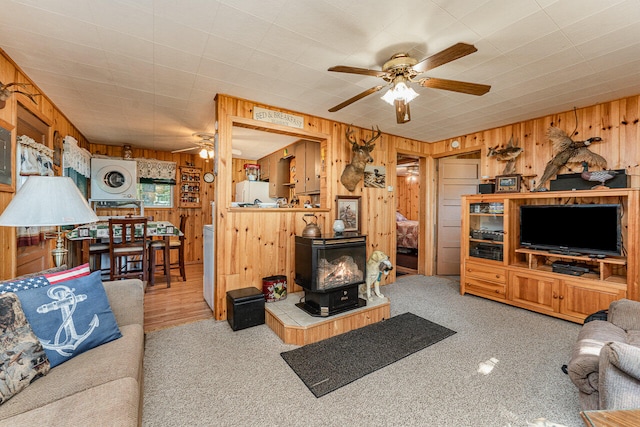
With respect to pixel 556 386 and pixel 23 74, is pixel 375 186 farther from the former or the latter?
pixel 23 74

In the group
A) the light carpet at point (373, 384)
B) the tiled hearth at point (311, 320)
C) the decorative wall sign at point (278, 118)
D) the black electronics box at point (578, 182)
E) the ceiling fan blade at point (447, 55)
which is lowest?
the light carpet at point (373, 384)

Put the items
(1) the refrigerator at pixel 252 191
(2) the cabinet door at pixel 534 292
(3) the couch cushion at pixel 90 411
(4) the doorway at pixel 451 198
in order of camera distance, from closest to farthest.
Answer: (3) the couch cushion at pixel 90 411 < (2) the cabinet door at pixel 534 292 < (4) the doorway at pixel 451 198 < (1) the refrigerator at pixel 252 191

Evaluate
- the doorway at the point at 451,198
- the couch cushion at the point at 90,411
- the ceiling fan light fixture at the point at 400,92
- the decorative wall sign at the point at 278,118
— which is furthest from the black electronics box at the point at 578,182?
the couch cushion at the point at 90,411

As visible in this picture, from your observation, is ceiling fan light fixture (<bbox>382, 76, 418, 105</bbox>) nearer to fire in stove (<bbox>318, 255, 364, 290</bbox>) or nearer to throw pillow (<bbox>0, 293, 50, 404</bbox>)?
fire in stove (<bbox>318, 255, 364, 290</bbox>)

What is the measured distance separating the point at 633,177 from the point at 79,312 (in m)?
4.99

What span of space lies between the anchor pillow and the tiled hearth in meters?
1.36

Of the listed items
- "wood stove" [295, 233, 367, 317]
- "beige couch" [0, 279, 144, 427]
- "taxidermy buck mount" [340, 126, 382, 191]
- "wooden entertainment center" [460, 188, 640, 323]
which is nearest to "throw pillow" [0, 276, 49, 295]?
"beige couch" [0, 279, 144, 427]

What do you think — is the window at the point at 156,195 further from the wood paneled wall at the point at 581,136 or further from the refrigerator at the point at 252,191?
the wood paneled wall at the point at 581,136

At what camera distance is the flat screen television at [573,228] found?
2.83 metres

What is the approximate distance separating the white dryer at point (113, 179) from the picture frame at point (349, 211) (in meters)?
4.32

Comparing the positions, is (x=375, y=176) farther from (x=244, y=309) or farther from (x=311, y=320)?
(x=244, y=309)

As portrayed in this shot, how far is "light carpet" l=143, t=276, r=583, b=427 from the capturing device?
1611 mm

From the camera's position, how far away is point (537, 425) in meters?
1.54

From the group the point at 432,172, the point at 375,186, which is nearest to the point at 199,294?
the point at 375,186
